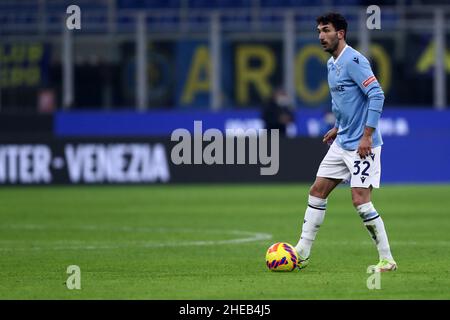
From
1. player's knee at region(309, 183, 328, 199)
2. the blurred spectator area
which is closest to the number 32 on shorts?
player's knee at region(309, 183, 328, 199)

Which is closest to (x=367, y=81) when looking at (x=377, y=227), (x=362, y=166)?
(x=362, y=166)

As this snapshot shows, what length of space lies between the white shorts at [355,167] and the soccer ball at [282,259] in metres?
0.77

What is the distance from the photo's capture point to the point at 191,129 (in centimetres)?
2995

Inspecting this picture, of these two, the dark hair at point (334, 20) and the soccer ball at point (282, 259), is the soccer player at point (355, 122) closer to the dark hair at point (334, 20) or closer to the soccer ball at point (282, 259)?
the dark hair at point (334, 20)

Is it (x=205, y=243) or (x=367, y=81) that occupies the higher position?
(x=367, y=81)

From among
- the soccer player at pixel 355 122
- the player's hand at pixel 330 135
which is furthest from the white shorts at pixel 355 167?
the player's hand at pixel 330 135

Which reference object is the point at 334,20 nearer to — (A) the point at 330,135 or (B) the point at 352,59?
(B) the point at 352,59

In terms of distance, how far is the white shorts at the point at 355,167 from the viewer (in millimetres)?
10312

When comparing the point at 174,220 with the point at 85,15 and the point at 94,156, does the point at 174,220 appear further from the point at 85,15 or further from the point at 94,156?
the point at 85,15

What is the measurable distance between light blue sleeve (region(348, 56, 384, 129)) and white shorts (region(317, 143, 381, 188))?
0.34 m

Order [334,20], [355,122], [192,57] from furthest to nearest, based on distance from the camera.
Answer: [192,57] → [355,122] → [334,20]

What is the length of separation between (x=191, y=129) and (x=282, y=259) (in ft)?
64.1

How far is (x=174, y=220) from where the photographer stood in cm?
1733

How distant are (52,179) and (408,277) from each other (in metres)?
16.9
